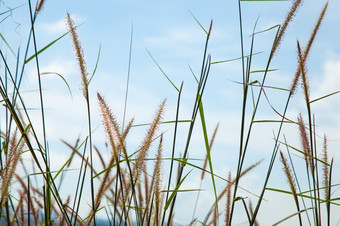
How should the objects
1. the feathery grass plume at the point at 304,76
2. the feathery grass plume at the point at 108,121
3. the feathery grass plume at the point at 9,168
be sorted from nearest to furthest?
the feathery grass plume at the point at 108,121 < the feathery grass plume at the point at 9,168 < the feathery grass plume at the point at 304,76

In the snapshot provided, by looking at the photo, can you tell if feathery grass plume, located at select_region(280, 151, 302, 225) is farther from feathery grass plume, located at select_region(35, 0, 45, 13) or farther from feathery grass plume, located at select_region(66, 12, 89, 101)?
feathery grass plume, located at select_region(35, 0, 45, 13)

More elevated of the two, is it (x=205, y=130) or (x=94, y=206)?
(x=205, y=130)

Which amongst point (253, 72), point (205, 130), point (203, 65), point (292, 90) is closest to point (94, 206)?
point (205, 130)

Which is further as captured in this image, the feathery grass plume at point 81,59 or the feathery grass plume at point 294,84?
the feathery grass plume at point 294,84

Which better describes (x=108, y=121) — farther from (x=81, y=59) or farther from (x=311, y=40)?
(x=311, y=40)

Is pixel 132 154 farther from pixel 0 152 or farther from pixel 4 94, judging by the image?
pixel 0 152

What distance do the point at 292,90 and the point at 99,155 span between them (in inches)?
40.1

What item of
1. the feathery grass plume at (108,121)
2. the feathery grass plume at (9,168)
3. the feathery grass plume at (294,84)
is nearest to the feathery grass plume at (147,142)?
the feathery grass plume at (108,121)

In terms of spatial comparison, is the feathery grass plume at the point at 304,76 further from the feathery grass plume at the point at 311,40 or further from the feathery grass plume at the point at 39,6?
the feathery grass plume at the point at 39,6

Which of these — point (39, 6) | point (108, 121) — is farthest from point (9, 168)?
point (39, 6)

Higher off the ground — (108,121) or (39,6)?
(39,6)

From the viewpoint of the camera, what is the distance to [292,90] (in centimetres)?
178

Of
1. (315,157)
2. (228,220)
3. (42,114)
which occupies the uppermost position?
(42,114)

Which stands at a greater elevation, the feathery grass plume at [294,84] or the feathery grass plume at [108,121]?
the feathery grass plume at [294,84]
